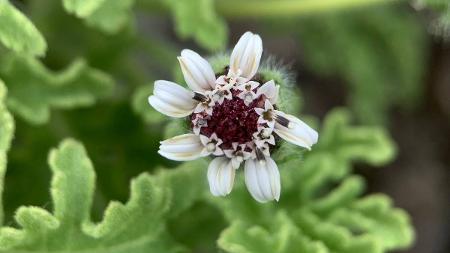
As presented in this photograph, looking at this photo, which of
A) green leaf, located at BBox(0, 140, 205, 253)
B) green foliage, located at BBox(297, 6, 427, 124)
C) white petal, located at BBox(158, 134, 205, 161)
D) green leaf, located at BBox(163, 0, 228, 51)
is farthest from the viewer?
green foliage, located at BBox(297, 6, 427, 124)

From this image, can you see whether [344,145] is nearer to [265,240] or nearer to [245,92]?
[265,240]

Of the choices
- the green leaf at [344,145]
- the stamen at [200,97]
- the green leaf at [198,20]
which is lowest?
the stamen at [200,97]

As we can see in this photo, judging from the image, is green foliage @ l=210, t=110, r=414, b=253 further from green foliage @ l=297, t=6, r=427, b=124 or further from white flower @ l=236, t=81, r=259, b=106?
green foliage @ l=297, t=6, r=427, b=124

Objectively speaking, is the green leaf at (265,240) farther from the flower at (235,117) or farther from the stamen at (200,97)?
the stamen at (200,97)

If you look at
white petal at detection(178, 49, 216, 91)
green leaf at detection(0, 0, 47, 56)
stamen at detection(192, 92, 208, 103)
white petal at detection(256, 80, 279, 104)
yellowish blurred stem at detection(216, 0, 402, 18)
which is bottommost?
white petal at detection(256, 80, 279, 104)

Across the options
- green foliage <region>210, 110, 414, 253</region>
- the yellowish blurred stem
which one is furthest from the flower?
the yellowish blurred stem

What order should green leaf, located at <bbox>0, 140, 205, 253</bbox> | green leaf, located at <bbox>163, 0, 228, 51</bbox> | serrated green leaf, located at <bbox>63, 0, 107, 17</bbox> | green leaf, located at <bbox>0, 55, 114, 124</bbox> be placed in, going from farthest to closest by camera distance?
green leaf, located at <bbox>163, 0, 228, 51</bbox> < green leaf, located at <bbox>0, 55, 114, 124</bbox> < serrated green leaf, located at <bbox>63, 0, 107, 17</bbox> < green leaf, located at <bbox>0, 140, 205, 253</bbox>

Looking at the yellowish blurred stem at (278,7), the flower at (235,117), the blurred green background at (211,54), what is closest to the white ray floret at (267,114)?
the flower at (235,117)
